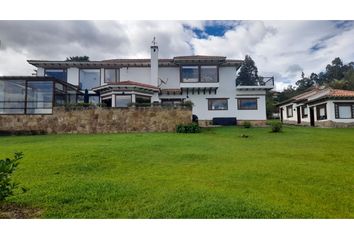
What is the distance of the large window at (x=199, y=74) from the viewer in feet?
68.1

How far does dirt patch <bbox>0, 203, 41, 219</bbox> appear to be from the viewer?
3895mm

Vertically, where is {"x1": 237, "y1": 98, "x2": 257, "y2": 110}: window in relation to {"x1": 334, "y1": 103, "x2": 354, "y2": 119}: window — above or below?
above

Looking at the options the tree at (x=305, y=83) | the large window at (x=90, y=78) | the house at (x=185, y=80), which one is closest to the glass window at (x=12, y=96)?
the house at (x=185, y=80)

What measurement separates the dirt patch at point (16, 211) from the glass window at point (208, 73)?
17762mm

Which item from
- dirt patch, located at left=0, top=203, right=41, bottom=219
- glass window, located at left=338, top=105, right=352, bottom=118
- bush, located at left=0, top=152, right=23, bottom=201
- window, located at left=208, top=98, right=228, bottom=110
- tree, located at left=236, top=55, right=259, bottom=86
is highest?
tree, located at left=236, top=55, right=259, bottom=86

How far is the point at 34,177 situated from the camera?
18.8ft

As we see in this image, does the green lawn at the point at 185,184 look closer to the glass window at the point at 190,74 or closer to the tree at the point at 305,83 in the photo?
the glass window at the point at 190,74

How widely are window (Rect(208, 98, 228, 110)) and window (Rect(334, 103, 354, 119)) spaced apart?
357 inches

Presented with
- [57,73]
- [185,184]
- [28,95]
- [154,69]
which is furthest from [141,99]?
[185,184]

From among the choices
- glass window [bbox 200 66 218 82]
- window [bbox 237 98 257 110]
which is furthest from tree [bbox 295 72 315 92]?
glass window [bbox 200 66 218 82]

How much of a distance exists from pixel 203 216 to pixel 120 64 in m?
19.0

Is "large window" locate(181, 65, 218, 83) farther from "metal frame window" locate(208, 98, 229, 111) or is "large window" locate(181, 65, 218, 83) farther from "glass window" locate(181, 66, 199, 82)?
"metal frame window" locate(208, 98, 229, 111)

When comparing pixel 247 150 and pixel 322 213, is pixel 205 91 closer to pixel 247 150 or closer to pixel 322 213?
pixel 247 150
